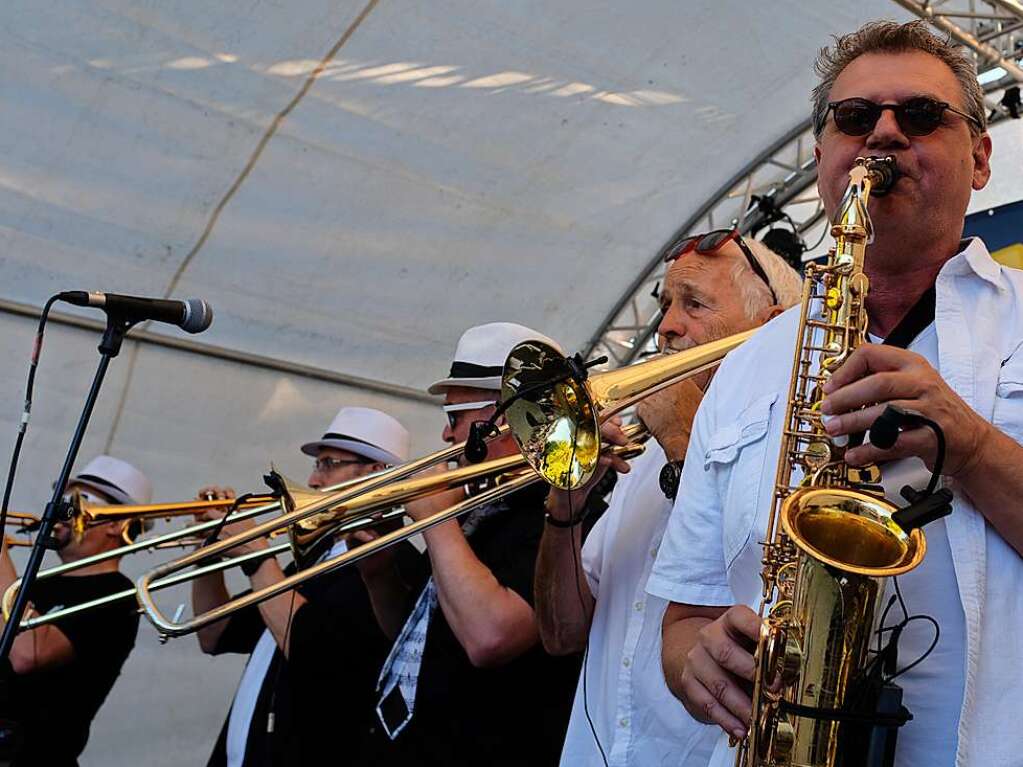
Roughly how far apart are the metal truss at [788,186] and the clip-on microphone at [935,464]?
3.48 m

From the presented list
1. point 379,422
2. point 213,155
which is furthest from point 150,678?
point 213,155

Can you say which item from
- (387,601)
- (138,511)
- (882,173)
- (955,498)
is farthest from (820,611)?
(138,511)

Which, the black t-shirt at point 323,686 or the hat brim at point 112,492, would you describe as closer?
the black t-shirt at point 323,686

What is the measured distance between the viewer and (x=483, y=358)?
368 cm

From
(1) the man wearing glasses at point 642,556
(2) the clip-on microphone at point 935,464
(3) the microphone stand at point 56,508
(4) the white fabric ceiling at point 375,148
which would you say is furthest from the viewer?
(4) the white fabric ceiling at point 375,148

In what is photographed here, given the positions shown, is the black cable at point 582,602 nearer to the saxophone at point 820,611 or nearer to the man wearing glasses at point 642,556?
the man wearing glasses at point 642,556

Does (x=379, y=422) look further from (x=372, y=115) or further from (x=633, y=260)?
(x=633, y=260)

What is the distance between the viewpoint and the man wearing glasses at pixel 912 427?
1575mm

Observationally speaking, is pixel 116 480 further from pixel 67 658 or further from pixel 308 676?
pixel 308 676

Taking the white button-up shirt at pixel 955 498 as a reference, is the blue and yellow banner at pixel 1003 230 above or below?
above

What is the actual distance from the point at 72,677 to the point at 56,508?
2249mm

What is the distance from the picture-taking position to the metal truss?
5199 millimetres

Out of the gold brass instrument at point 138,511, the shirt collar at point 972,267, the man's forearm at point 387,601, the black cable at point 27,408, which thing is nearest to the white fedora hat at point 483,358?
the man's forearm at point 387,601

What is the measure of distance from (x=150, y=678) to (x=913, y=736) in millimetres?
4896
